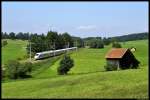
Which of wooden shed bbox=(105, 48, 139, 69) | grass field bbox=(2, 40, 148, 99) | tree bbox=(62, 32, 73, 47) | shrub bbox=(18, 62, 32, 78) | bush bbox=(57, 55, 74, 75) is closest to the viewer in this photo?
grass field bbox=(2, 40, 148, 99)

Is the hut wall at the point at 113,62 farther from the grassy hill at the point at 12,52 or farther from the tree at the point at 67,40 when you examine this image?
Result: the tree at the point at 67,40

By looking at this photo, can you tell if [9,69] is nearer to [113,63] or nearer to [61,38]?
[113,63]

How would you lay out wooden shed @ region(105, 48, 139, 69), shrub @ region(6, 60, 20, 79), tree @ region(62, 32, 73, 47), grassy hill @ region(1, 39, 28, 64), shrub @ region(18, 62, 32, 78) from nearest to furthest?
shrub @ region(6, 60, 20, 79)
shrub @ region(18, 62, 32, 78)
wooden shed @ region(105, 48, 139, 69)
grassy hill @ region(1, 39, 28, 64)
tree @ region(62, 32, 73, 47)

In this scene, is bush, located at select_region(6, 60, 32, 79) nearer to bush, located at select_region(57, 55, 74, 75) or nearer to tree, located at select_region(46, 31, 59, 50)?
bush, located at select_region(57, 55, 74, 75)

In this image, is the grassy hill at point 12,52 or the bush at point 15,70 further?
the grassy hill at point 12,52

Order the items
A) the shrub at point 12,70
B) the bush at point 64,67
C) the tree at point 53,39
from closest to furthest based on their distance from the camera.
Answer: the shrub at point 12,70 < the bush at point 64,67 < the tree at point 53,39

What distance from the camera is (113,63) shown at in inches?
2185

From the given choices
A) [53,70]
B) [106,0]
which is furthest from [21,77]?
[106,0]

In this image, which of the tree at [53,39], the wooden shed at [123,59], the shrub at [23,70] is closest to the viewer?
the shrub at [23,70]

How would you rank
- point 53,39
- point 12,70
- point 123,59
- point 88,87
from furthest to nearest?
point 53,39 → point 123,59 → point 12,70 → point 88,87

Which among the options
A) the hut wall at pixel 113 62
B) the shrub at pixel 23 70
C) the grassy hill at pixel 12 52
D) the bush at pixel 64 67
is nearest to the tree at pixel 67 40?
the grassy hill at pixel 12 52

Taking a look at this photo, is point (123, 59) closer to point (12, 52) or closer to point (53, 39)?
point (12, 52)

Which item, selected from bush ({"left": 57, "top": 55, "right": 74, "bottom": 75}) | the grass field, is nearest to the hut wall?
bush ({"left": 57, "top": 55, "right": 74, "bottom": 75})

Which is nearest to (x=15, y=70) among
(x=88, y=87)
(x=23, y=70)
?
(x=23, y=70)
